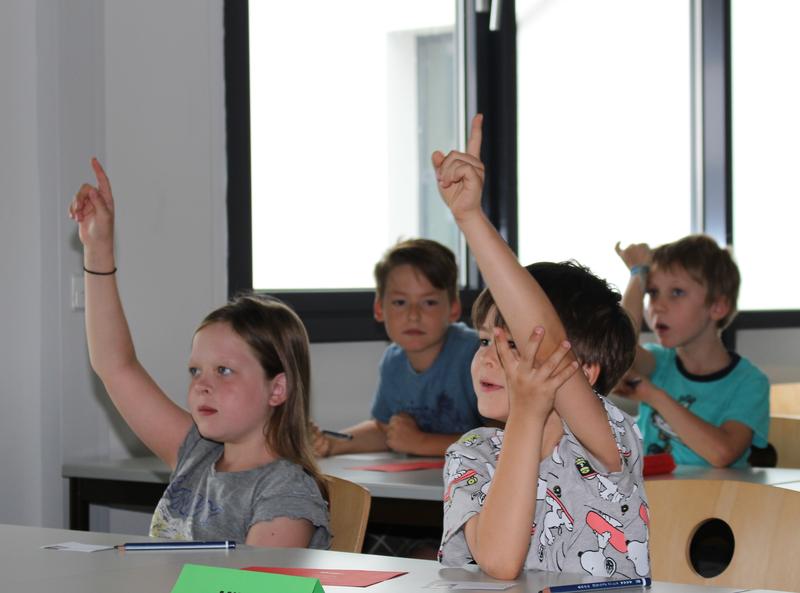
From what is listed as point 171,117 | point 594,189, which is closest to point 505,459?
point 171,117

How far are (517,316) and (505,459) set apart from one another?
0.20 metres

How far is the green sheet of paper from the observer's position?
1.24 m

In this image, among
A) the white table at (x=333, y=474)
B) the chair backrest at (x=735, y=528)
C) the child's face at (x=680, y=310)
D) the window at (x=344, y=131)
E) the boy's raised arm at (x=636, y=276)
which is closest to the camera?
the chair backrest at (x=735, y=528)

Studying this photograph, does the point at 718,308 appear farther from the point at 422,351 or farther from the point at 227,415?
the point at 227,415

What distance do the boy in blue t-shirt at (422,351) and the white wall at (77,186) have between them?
53 centimetres

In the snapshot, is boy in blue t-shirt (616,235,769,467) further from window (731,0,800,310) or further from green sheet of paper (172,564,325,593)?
window (731,0,800,310)

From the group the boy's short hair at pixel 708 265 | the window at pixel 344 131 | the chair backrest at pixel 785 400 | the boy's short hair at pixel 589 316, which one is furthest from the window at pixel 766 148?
the boy's short hair at pixel 589 316

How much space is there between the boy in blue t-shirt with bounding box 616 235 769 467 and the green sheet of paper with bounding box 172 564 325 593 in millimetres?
1985

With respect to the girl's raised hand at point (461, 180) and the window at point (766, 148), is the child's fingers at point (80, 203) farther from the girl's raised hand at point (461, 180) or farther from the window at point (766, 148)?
the window at point (766, 148)

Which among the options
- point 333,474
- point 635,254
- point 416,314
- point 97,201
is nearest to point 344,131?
point 416,314

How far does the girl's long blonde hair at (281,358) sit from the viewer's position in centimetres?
226

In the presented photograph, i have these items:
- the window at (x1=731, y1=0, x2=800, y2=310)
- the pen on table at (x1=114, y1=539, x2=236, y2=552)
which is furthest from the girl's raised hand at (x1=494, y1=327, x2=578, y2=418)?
the window at (x1=731, y1=0, x2=800, y2=310)

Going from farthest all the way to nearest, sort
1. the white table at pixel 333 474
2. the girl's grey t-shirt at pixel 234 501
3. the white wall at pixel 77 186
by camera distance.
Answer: the white wall at pixel 77 186
the white table at pixel 333 474
the girl's grey t-shirt at pixel 234 501

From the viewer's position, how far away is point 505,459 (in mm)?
1523
